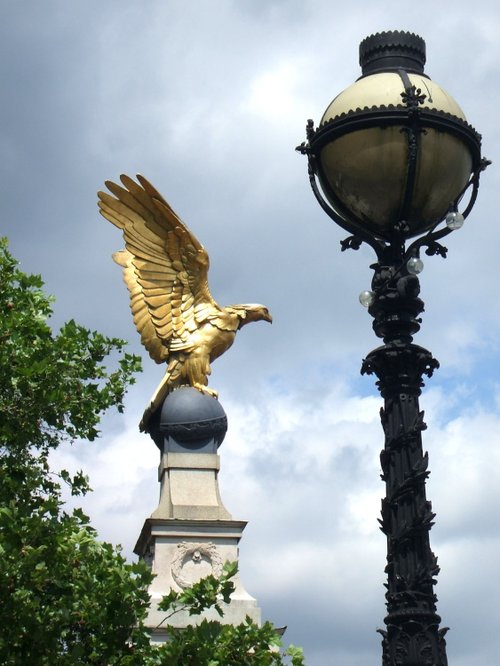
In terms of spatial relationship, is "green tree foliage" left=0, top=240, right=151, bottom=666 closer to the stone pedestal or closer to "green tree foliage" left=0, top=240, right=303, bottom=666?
"green tree foliage" left=0, top=240, right=303, bottom=666

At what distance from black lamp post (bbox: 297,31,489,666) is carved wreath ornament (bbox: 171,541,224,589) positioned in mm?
18315

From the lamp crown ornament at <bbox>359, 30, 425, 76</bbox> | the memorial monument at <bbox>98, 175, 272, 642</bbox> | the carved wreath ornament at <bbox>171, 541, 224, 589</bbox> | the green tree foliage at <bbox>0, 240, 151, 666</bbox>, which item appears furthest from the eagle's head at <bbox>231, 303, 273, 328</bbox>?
the lamp crown ornament at <bbox>359, 30, 425, 76</bbox>

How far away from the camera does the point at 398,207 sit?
25.2 ft

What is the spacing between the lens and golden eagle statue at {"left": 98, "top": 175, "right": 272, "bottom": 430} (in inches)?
1088

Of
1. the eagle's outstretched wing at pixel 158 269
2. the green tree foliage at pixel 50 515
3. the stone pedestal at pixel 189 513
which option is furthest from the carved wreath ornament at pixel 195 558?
the green tree foliage at pixel 50 515

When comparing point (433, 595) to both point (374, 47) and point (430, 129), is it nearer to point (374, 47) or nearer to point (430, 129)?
point (430, 129)

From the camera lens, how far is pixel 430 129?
7.57 meters

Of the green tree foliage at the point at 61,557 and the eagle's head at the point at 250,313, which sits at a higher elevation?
the eagle's head at the point at 250,313

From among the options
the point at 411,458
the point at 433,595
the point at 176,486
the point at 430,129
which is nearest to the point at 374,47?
the point at 430,129

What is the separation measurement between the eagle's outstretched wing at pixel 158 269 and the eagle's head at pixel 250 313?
0.56 m

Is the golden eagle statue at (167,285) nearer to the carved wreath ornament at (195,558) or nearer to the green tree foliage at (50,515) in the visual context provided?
the carved wreath ornament at (195,558)

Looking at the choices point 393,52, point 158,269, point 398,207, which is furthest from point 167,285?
point 398,207

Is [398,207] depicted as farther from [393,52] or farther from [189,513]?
[189,513]

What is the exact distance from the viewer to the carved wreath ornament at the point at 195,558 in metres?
25.5
